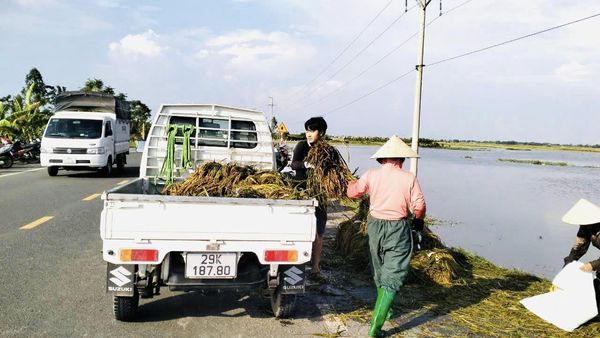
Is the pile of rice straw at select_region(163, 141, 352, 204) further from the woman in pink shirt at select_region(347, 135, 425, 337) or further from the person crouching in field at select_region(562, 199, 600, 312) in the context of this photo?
the person crouching in field at select_region(562, 199, 600, 312)

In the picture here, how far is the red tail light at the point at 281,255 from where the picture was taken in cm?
418

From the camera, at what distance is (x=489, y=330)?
15.4 ft

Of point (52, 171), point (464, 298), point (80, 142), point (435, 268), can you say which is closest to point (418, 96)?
point (435, 268)

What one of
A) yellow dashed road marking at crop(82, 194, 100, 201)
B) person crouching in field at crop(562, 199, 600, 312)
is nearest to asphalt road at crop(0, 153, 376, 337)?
person crouching in field at crop(562, 199, 600, 312)

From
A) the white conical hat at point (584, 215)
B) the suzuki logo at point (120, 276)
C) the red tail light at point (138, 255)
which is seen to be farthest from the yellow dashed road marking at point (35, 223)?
the white conical hat at point (584, 215)

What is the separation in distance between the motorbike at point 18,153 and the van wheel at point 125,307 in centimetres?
1931

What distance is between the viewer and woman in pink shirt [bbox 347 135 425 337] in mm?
4301

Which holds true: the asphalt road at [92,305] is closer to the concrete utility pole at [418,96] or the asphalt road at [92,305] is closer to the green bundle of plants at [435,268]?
the green bundle of plants at [435,268]

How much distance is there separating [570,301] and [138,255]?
13.5ft

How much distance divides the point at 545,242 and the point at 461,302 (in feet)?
25.9

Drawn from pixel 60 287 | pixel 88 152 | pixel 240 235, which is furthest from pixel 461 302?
pixel 88 152

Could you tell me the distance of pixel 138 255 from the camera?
156 inches

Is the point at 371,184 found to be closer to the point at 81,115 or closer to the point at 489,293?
the point at 489,293

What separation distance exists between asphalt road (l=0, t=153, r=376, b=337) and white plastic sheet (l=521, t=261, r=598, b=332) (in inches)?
78.9
